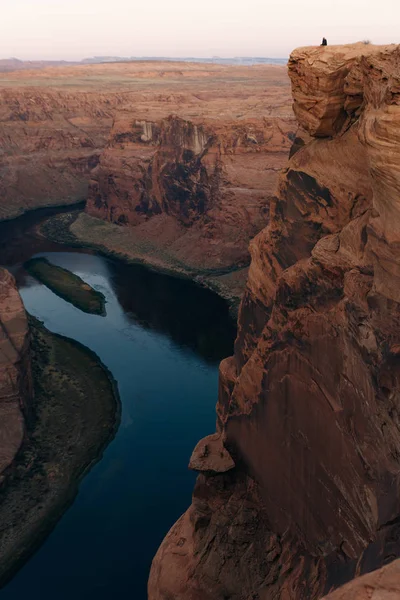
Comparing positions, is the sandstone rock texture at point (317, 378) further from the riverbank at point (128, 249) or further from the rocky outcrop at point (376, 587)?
the riverbank at point (128, 249)

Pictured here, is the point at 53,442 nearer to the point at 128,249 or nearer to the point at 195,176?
the point at 128,249

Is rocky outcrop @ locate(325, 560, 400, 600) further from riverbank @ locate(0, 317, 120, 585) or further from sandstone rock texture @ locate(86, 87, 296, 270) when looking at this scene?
sandstone rock texture @ locate(86, 87, 296, 270)

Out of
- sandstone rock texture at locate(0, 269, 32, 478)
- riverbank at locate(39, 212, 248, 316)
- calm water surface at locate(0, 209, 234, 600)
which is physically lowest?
calm water surface at locate(0, 209, 234, 600)

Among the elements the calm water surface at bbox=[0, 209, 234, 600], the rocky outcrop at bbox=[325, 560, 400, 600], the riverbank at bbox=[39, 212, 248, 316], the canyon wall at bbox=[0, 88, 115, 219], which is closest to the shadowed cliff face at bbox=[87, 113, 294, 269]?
the riverbank at bbox=[39, 212, 248, 316]

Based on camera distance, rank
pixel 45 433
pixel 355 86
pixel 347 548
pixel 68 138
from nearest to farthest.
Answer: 1. pixel 347 548
2. pixel 355 86
3. pixel 45 433
4. pixel 68 138

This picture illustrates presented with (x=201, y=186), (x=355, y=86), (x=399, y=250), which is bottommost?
(x=201, y=186)

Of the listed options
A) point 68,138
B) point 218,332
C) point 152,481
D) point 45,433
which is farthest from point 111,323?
point 68,138

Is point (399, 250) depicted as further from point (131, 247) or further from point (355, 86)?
point (131, 247)
